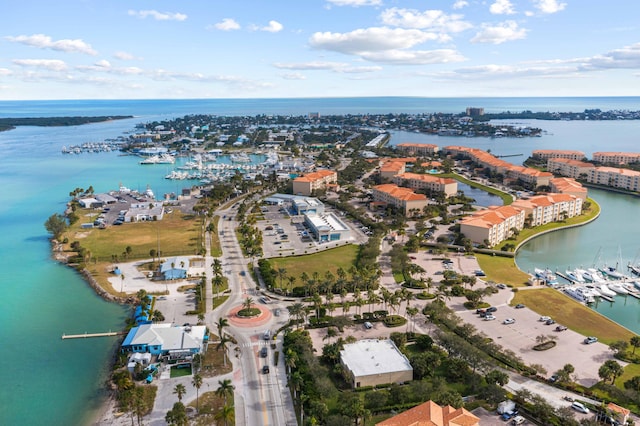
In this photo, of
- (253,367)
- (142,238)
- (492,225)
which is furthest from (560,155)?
(253,367)

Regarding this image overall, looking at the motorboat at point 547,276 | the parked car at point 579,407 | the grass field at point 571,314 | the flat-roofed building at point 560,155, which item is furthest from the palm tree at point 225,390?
the flat-roofed building at point 560,155

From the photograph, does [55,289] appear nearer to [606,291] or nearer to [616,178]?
[606,291]

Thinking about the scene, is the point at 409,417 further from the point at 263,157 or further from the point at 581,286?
the point at 263,157

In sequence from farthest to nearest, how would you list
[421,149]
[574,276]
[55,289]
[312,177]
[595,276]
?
1. [421,149]
2. [312,177]
3. [574,276]
4. [595,276]
5. [55,289]

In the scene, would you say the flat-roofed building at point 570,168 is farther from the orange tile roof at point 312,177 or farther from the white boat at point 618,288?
the white boat at point 618,288

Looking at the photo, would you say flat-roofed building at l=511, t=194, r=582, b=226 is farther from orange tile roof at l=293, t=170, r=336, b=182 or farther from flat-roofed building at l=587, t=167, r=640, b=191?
orange tile roof at l=293, t=170, r=336, b=182

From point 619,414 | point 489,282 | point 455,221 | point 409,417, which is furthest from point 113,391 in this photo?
point 455,221
